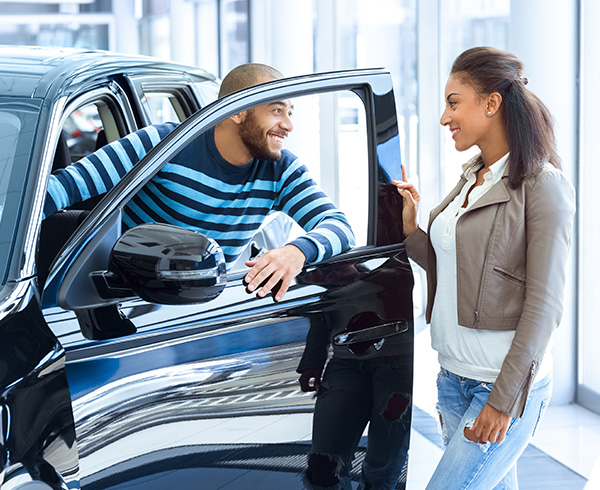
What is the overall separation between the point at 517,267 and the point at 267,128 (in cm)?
66

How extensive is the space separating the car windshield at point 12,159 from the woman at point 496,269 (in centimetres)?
88

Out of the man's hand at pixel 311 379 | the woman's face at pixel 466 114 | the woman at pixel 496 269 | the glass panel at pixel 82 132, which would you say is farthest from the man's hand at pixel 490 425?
the glass panel at pixel 82 132

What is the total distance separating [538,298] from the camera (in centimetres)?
163

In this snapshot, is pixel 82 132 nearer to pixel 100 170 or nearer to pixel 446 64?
pixel 446 64

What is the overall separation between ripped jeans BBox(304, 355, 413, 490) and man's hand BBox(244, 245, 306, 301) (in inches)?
8.2

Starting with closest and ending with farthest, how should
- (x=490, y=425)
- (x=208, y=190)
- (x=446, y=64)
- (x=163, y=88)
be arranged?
1. (x=490, y=425)
2. (x=208, y=190)
3. (x=163, y=88)
4. (x=446, y=64)

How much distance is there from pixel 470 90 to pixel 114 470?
Result: 1.14m

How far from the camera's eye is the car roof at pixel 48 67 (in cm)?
165

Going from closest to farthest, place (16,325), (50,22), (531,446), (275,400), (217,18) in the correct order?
(16,325) < (275,400) < (531,446) < (217,18) < (50,22)

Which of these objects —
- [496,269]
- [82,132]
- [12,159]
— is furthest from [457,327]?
[82,132]

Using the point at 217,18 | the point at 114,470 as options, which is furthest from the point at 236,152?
the point at 217,18

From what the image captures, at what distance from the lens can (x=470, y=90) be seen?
70.5 inches

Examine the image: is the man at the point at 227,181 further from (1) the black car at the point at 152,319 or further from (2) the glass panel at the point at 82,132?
(2) the glass panel at the point at 82,132

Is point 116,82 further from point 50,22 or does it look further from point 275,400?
point 50,22
